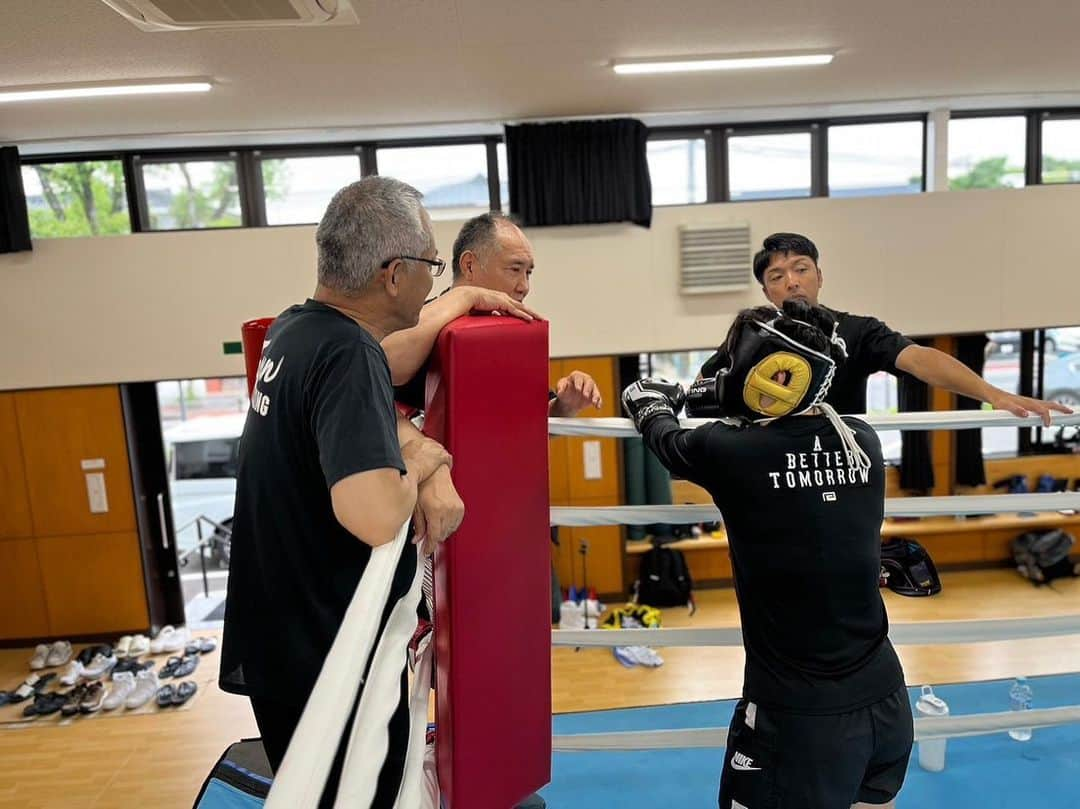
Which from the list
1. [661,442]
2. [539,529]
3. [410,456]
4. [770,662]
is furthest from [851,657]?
[410,456]

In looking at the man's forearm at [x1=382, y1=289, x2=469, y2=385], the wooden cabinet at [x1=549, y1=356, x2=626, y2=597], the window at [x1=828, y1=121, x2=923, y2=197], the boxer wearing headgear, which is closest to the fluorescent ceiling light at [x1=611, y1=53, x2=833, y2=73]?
the window at [x1=828, y1=121, x2=923, y2=197]

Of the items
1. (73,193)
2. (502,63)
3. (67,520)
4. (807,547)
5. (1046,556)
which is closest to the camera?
(807,547)

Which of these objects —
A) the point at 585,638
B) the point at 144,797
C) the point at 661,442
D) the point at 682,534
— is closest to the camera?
the point at 661,442

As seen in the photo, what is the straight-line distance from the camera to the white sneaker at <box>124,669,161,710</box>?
4.78 m

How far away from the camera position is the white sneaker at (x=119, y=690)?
4.79 m

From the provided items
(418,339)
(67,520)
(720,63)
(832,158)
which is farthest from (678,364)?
(418,339)

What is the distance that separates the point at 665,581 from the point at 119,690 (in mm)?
3979

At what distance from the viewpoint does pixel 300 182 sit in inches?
232

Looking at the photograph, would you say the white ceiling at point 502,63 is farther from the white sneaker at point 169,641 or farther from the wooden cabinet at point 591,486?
the white sneaker at point 169,641

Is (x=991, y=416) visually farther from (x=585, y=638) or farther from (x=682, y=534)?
(x=682, y=534)

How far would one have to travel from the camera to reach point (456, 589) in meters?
1.17

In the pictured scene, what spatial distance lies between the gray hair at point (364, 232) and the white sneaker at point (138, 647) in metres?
5.42

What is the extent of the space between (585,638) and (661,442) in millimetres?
705

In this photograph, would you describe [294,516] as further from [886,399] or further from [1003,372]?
[1003,372]
